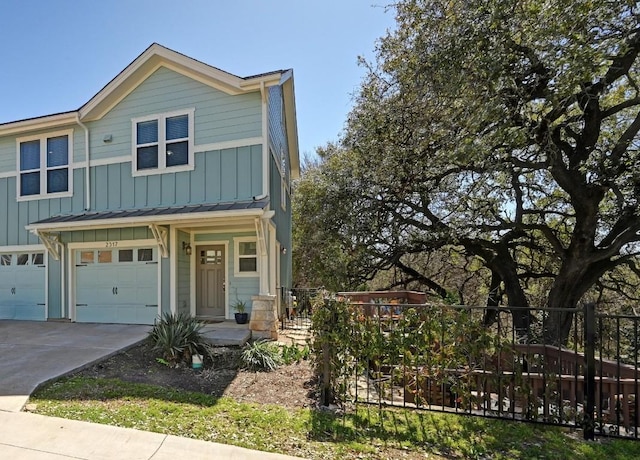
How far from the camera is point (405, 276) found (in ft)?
54.2

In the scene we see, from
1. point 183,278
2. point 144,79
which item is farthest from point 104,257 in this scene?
point 144,79

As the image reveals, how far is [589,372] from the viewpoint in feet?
13.8

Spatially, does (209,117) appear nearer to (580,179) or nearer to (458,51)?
(458,51)

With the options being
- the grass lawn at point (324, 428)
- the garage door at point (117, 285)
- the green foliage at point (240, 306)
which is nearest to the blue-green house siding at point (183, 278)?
the garage door at point (117, 285)

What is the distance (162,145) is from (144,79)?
1966 mm

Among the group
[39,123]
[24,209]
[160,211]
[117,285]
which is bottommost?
[117,285]

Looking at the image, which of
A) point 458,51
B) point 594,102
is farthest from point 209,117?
point 594,102

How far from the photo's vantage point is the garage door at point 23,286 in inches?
422

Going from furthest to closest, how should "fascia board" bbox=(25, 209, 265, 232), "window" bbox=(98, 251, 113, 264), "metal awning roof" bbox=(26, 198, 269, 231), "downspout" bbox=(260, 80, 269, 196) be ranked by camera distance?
"window" bbox=(98, 251, 113, 264) → "downspout" bbox=(260, 80, 269, 196) → "metal awning roof" bbox=(26, 198, 269, 231) → "fascia board" bbox=(25, 209, 265, 232)

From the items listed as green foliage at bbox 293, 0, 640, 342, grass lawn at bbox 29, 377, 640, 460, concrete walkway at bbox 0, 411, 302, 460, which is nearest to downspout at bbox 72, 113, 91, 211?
grass lawn at bbox 29, 377, 640, 460

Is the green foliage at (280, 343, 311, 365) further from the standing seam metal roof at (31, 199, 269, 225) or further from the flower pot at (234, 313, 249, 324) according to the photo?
the standing seam metal roof at (31, 199, 269, 225)

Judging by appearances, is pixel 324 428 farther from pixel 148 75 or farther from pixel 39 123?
pixel 39 123

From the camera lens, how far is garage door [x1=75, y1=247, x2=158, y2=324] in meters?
9.62

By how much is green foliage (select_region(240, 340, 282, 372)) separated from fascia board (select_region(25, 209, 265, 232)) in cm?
288
